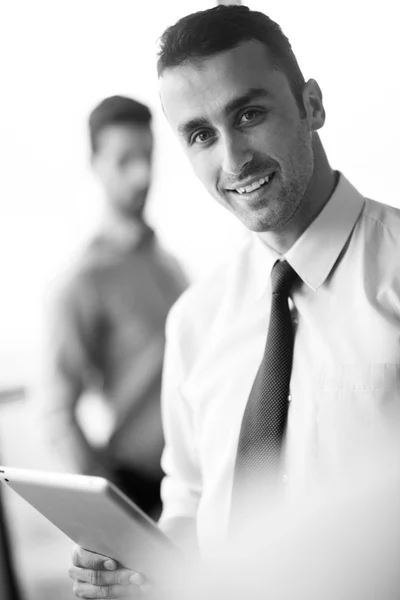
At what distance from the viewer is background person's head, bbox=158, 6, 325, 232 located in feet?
3.90

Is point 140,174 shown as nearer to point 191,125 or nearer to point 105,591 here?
point 191,125

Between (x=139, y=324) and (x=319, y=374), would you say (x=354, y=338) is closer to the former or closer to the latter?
(x=319, y=374)

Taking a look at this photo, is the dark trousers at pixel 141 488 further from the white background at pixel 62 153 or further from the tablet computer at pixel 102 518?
the tablet computer at pixel 102 518

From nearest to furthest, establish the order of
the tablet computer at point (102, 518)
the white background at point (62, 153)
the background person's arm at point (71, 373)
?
the tablet computer at point (102, 518), the background person's arm at point (71, 373), the white background at point (62, 153)

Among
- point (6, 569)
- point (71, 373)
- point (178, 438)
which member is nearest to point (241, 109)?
point (178, 438)

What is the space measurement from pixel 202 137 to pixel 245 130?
3.2 inches

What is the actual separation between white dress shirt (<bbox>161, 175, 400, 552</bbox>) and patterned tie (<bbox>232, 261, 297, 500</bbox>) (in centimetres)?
2

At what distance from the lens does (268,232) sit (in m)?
1.32

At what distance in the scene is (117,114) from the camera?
2006 mm

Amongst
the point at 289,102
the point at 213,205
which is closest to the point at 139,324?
the point at 213,205

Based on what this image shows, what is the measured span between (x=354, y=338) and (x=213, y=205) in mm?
988

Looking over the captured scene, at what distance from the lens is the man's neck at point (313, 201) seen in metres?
1.28

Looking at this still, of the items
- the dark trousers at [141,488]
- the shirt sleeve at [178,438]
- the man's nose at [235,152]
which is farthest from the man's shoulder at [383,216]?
the dark trousers at [141,488]

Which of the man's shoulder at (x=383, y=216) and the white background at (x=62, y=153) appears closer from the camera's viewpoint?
the man's shoulder at (x=383, y=216)
